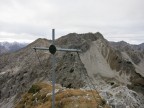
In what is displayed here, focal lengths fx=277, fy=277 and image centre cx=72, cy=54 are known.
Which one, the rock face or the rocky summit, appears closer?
the rock face

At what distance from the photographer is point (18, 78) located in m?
111

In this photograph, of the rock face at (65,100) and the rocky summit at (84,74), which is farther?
the rocky summit at (84,74)

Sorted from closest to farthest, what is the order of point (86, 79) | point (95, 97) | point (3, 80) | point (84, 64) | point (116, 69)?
point (95, 97) → point (86, 79) → point (84, 64) → point (116, 69) → point (3, 80)

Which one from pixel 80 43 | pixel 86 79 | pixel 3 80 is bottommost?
pixel 3 80

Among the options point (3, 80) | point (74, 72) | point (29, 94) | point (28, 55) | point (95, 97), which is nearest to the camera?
point (95, 97)

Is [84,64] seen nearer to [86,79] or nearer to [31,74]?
[86,79]

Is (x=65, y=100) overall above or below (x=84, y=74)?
above

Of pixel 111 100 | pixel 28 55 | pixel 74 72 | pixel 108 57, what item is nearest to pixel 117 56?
pixel 108 57

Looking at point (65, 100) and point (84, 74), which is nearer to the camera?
point (65, 100)

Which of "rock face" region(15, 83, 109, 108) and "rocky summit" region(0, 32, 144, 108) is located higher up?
"rock face" region(15, 83, 109, 108)

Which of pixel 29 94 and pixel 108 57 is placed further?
pixel 108 57

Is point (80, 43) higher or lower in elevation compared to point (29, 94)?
higher

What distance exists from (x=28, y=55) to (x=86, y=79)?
64.4 meters

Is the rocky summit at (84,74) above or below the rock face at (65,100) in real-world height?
below
